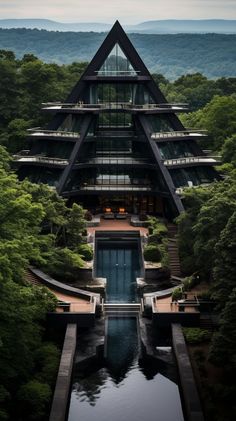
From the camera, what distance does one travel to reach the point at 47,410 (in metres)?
34.8

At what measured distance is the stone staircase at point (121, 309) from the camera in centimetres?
5056

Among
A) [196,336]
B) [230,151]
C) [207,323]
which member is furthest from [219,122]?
[196,336]

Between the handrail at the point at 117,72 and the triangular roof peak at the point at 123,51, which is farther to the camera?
the handrail at the point at 117,72

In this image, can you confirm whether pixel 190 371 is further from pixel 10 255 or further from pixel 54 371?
pixel 10 255

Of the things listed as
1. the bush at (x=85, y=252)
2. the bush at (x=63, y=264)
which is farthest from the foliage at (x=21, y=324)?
the bush at (x=85, y=252)

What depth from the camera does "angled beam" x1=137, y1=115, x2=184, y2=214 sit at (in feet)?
231

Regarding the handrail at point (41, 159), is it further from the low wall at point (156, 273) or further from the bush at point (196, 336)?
the bush at point (196, 336)

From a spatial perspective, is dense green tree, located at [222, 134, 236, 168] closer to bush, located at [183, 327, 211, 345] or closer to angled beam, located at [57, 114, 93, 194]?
angled beam, located at [57, 114, 93, 194]

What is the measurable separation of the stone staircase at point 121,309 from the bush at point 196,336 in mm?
7446

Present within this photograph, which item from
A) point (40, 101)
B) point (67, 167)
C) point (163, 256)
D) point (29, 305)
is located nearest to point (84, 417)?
point (29, 305)

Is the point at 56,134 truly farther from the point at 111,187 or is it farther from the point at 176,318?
the point at 176,318

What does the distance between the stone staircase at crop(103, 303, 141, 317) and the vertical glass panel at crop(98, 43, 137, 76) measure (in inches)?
1240

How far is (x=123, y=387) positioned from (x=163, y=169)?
3534cm

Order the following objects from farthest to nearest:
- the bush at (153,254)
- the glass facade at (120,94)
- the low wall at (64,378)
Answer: the glass facade at (120,94) → the bush at (153,254) → the low wall at (64,378)
